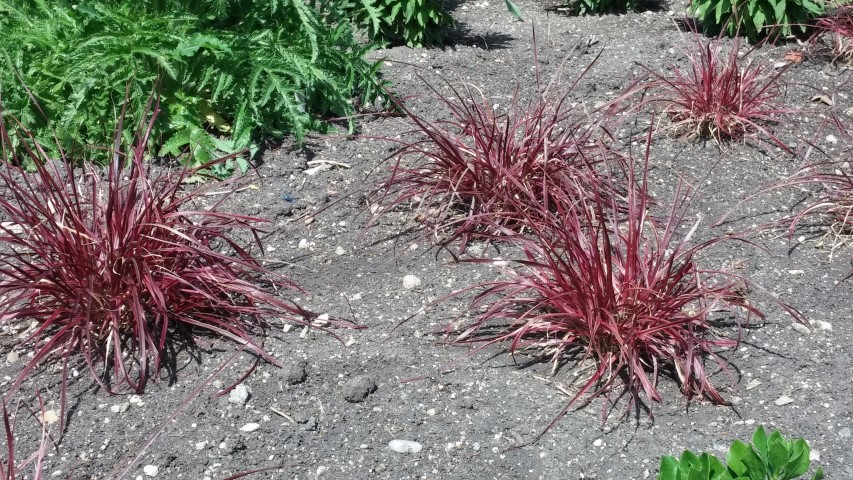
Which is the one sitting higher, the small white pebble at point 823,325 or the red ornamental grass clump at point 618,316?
the red ornamental grass clump at point 618,316

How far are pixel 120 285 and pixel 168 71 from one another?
124 centimetres

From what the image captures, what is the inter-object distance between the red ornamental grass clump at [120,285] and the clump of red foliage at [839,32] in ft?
11.6

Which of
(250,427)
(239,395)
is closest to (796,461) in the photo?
(250,427)

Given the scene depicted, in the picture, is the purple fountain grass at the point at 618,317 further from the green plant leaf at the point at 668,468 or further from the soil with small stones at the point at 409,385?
the green plant leaf at the point at 668,468

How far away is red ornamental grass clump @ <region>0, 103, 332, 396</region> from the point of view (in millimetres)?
2783

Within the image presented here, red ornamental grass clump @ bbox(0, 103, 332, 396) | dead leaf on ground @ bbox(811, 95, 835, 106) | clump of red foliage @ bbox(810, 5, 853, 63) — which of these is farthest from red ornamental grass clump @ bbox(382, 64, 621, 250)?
clump of red foliage @ bbox(810, 5, 853, 63)

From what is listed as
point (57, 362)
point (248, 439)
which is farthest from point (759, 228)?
point (57, 362)

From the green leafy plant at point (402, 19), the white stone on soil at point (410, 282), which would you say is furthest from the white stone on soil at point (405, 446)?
the green leafy plant at point (402, 19)

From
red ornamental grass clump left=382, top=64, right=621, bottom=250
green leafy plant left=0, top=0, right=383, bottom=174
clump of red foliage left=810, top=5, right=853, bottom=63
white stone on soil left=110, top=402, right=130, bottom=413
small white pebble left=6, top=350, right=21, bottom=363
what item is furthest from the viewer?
clump of red foliage left=810, top=5, right=853, bottom=63

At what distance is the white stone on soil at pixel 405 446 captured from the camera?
2.59 m

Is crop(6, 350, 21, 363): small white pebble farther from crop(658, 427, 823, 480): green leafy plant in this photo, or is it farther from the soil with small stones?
crop(658, 427, 823, 480): green leafy plant

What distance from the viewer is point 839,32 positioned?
4898 millimetres

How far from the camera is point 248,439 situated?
262 centimetres

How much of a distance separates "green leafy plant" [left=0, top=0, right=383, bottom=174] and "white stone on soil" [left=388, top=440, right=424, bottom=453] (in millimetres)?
1705
